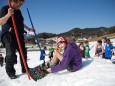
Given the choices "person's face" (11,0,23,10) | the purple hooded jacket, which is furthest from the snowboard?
"person's face" (11,0,23,10)

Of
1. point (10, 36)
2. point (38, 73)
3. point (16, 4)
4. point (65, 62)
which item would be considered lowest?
point (38, 73)

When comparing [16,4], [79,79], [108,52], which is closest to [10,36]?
[16,4]

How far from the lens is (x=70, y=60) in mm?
4168

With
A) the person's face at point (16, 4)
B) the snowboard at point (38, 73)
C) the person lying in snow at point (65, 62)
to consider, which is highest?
the person's face at point (16, 4)

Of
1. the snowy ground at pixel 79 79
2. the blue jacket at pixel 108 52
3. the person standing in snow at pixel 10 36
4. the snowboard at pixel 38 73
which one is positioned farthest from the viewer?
the blue jacket at pixel 108 52

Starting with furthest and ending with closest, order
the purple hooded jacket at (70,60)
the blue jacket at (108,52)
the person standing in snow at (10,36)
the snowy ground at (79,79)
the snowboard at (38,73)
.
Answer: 1. the blue jacket at (108,52)
2. the person standing in snow at (10,36)
3. the snowboard at (38,73)
4. the purple hooded jacket at (70,60)
5. the snowy ground at (79,79)

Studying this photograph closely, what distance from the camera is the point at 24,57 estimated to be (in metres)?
4.74

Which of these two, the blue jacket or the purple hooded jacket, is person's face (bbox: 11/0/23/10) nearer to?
the purple hooded jacket

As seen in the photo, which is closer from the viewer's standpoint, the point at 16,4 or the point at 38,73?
the point at 38,73

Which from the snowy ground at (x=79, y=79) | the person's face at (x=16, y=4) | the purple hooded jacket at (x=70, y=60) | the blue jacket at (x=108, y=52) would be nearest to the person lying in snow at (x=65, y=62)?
the purple hooded jacket at (x=70, y=60)

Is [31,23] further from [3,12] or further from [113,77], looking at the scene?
[113,77]

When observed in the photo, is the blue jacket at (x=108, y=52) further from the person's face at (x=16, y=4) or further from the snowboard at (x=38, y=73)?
the person's face at (x=16, y=4)

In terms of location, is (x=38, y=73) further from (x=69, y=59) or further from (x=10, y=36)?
(x=10, y=36)

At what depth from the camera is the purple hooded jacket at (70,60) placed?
4.09m
